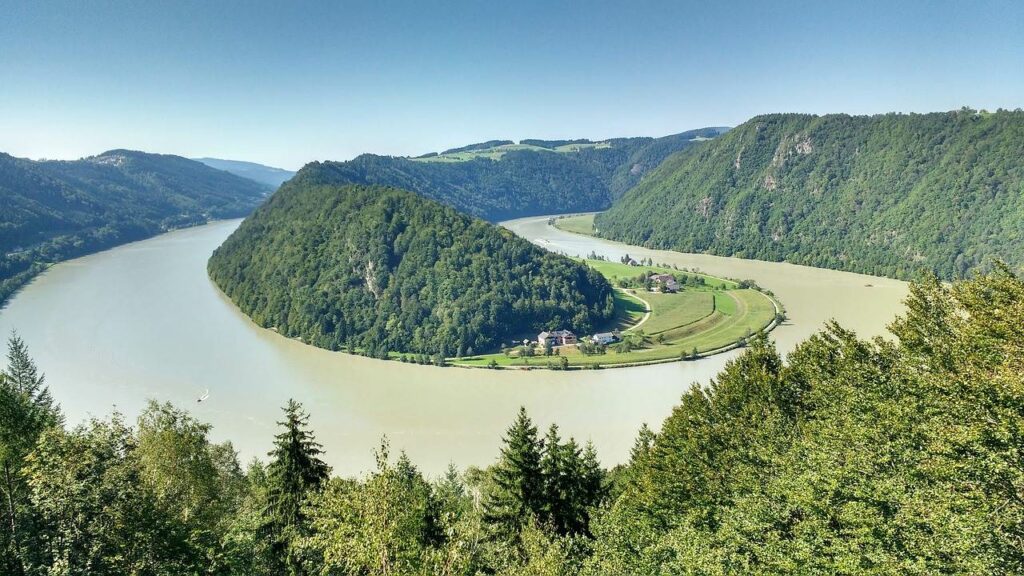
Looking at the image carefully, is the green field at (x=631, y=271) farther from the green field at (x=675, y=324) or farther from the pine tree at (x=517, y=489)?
the pine tree at (x=517, y=489)

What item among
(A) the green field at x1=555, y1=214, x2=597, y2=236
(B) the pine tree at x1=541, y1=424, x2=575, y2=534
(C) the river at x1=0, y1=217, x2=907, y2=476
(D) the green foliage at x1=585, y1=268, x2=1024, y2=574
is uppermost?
(D) the green foliage at x1=585, y1=268, x2=1024, y2=574

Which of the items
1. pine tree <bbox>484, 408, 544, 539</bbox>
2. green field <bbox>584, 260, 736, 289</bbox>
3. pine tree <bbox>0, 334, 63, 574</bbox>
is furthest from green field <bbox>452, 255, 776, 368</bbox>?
pine tree <bbox>0, 334, 63, 574</bbox>

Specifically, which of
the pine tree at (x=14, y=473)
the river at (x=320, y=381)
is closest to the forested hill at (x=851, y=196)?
the river at (x=320, y=381)

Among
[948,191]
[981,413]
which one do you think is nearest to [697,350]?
[981,413]

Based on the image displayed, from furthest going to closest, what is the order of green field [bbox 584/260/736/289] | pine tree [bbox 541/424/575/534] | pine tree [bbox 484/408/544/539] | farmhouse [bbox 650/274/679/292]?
1. green field [bbox 584/260/736/289]
2. farmhouse [bbox 650/274/679/292]
3. pine tree [bbox 541/424/575/534]
4. pine tree [bbox 484/408/544/539]

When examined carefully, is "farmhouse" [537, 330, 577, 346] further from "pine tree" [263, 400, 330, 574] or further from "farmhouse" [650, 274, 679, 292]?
"pine tree" [263, 400, 330, 574]
